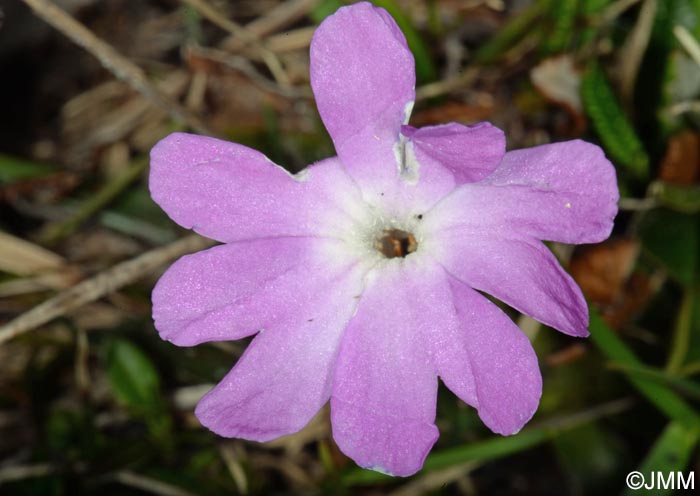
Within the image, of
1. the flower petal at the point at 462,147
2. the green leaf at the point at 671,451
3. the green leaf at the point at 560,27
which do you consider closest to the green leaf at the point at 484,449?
the green leaf at the point at 671,451

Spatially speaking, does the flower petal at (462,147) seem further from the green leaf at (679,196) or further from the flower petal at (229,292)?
the green leaf at (679,196)

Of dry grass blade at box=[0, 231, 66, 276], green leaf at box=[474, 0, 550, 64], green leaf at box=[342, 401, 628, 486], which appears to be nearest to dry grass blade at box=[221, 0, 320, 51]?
green leaf at box=[474, 0, 550, 64]

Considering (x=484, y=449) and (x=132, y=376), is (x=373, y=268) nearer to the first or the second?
(x=484, y=449)

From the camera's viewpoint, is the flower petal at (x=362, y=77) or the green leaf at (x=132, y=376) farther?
the green leaf at (x=132, y=376)

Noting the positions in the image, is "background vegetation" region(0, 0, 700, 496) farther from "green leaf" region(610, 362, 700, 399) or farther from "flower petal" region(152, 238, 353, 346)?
"flower petal" region(152, 238, 353, 346)

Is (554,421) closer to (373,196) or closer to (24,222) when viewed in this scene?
(373,196)

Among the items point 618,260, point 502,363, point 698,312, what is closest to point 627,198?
point 618,260

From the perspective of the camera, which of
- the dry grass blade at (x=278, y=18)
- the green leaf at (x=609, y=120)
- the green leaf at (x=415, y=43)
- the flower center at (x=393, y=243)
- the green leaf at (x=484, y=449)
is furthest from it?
the dry grass blade at (x=278, y=18)

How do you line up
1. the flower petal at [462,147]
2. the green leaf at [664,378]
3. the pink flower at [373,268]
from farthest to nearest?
1. the green leaf at [664,378]
2. the pink flower at [373,268]
3. the flower petal at [462,147]
